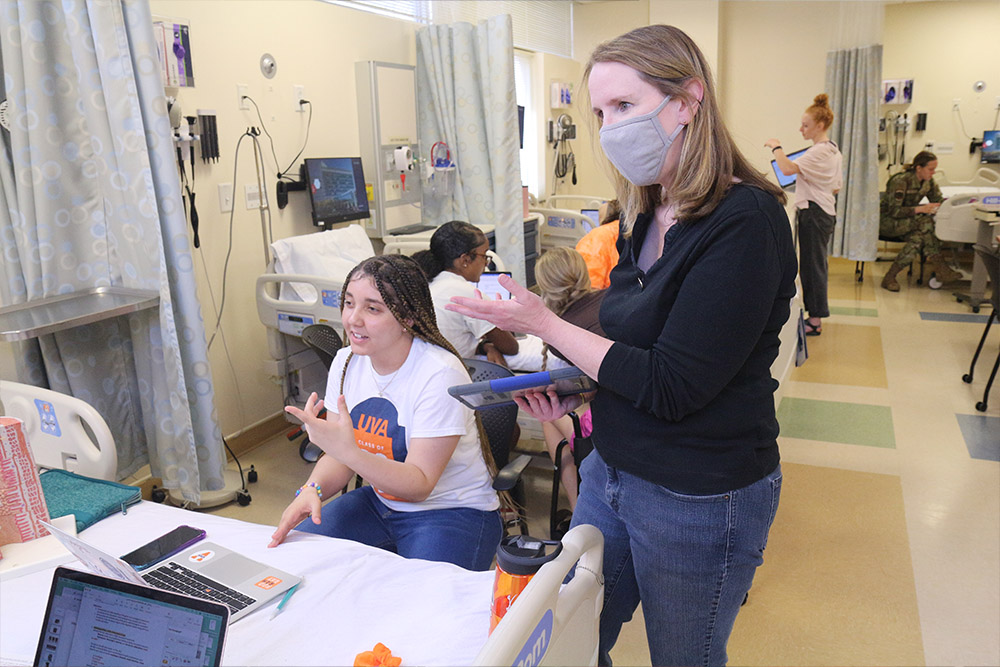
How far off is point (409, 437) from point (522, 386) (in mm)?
697

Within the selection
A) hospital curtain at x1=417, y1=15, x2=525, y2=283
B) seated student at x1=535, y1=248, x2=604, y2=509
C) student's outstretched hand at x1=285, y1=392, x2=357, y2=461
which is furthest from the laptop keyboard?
hospital curtain at x1=417, y1=15, x2=525, y2=283

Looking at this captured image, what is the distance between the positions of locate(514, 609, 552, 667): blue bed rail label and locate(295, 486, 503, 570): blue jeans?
2.42ft

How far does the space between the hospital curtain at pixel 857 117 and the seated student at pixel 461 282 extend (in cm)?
545

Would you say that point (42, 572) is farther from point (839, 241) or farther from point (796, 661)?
point (839, 241)

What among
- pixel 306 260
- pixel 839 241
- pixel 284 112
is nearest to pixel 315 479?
pixel 306 260

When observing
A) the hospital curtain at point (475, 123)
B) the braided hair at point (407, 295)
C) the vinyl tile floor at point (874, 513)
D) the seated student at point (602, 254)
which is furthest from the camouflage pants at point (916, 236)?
the braided hair at point (407, 295)

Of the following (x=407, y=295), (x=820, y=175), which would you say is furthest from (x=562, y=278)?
(x=820, y=175)

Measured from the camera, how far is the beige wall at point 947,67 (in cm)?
805

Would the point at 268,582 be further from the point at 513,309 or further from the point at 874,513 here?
the point at 874,513

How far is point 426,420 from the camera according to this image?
1779mm

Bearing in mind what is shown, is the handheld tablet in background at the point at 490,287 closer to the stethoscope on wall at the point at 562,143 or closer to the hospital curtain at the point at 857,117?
the stethoscope on wall at the point at 562,143

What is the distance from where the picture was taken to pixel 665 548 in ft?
3.99

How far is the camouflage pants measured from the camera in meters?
7.05

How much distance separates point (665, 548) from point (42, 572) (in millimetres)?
1164
